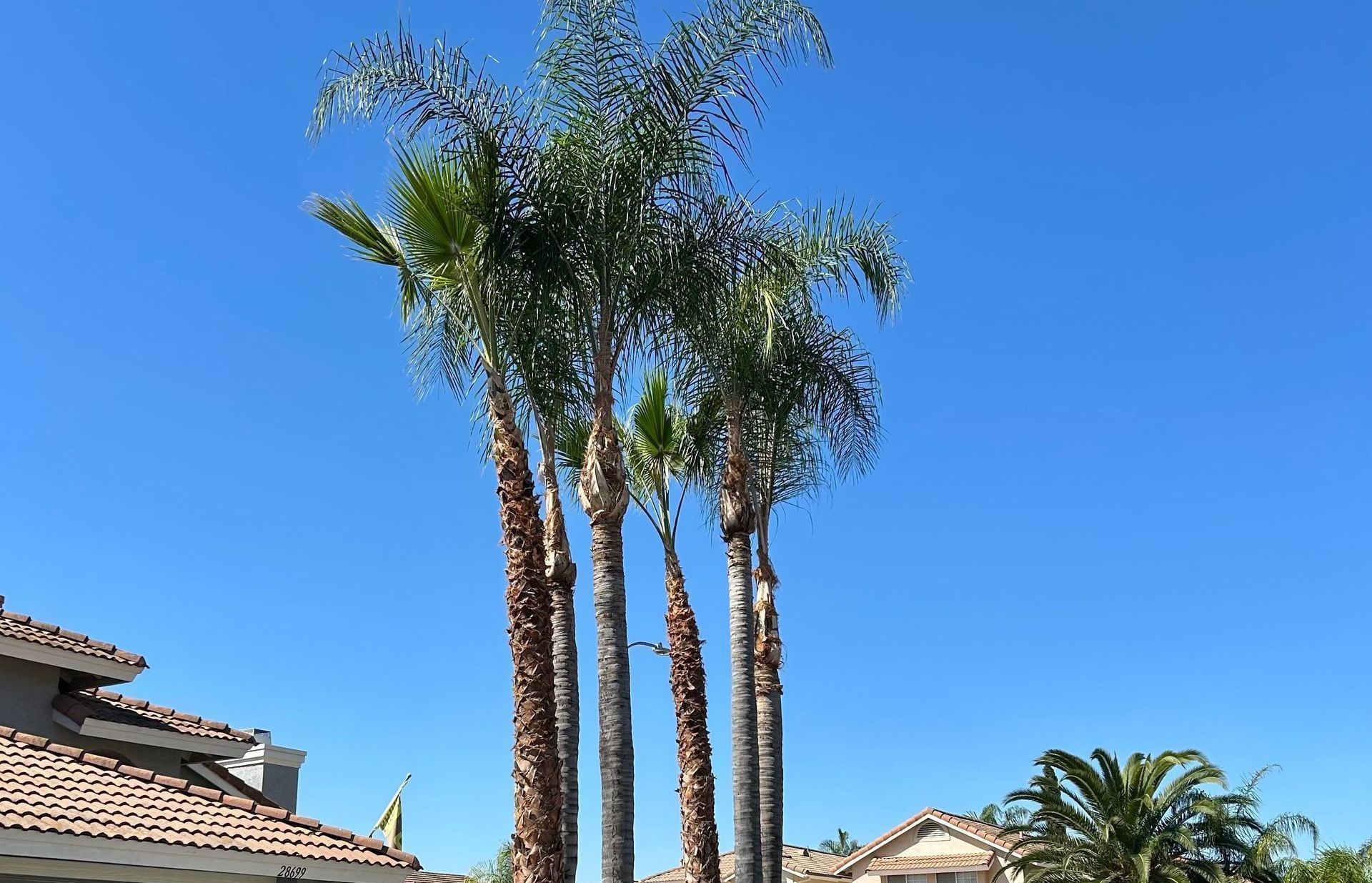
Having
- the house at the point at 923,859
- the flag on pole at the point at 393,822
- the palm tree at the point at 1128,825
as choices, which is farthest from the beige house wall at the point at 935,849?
the flag on pole at the point at 393,822

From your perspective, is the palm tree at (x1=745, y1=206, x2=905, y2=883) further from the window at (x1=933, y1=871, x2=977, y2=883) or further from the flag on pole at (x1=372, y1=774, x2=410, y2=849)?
the window at (x1=933, y1=871, x2=977, y2=883)

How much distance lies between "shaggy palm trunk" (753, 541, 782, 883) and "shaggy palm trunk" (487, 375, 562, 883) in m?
7.28

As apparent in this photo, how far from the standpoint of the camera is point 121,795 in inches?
523

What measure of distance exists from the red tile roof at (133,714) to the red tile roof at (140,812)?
6.23 ft

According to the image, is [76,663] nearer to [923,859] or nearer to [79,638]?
[79,638]

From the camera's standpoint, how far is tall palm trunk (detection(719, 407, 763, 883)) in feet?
68.2

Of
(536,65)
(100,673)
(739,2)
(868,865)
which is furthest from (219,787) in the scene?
(868,865)

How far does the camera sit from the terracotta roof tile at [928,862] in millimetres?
43812

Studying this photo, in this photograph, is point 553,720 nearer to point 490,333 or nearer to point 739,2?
point 490,333

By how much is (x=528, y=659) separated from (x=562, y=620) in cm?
306

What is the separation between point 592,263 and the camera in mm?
17172

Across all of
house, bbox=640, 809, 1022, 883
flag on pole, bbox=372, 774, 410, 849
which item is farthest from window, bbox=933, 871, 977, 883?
flag on pole, bbox=372, 774, 410, 849

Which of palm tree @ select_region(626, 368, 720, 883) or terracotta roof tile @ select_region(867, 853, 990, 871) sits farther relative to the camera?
terracotta roof tile @ select_region(867, 853, 990, 871)

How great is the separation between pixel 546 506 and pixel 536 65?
233 inches
